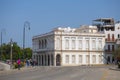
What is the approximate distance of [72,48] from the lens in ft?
329

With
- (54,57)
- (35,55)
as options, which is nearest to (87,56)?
(54,57)

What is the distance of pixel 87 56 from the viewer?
333 feet

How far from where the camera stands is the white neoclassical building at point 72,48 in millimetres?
98500

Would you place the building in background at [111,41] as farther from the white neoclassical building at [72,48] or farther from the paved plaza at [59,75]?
the paved plaza at [59,75]

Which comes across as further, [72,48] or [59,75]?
[72,48]

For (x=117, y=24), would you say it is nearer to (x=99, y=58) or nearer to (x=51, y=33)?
(x=99, y=58)

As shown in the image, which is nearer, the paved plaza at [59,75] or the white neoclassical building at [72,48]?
the paved plaza at [59,75]

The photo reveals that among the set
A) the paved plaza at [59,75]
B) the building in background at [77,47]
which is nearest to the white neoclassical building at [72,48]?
the building in background at [77,47]

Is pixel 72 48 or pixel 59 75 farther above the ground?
pixel 72 48

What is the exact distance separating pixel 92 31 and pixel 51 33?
1550cm

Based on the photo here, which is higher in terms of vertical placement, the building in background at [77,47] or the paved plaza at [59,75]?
the building in background at [77,47]

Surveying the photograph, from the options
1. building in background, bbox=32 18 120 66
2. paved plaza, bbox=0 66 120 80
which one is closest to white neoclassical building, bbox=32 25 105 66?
building in background, bbox=32 18 120 66

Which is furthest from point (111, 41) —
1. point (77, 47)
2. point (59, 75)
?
point (59, 75)

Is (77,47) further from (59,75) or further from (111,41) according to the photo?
(59,75)
